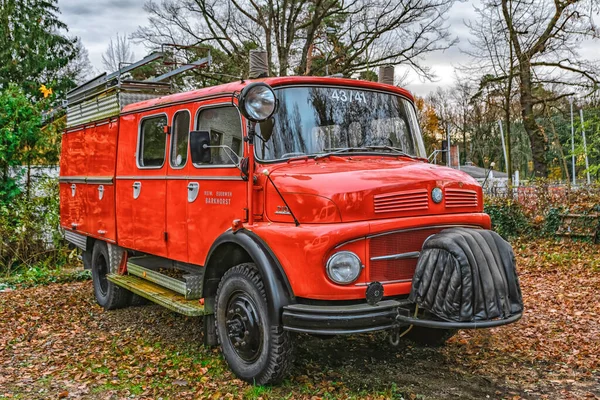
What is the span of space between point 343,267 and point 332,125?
1517 millimetres

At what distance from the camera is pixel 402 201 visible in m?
4.59

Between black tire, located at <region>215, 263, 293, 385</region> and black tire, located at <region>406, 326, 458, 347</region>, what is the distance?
5.94 ft

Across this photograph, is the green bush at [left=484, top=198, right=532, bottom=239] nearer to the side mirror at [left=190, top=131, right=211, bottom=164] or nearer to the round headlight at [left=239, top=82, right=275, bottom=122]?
the side mirror at [left=190, top=131, right=211, bottom=164]

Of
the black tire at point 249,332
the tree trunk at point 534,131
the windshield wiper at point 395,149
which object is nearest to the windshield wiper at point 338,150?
the windshield wiper at point 395,149

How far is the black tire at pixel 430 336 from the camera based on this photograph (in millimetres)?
5926

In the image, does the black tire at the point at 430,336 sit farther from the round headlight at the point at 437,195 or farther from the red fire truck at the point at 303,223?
the round headlight at the point at 437,195

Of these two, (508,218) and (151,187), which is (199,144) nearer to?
(151,187)

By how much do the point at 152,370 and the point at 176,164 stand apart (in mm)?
2165

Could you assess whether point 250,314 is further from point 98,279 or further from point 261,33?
point 261,33

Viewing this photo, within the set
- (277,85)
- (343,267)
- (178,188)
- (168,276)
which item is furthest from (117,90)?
(343,267)

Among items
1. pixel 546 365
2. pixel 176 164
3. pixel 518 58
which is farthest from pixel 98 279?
pixel 518 58

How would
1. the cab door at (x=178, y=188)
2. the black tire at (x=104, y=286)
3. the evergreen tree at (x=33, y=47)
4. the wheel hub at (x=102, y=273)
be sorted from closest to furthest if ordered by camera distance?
the cab door at (x=178, y=188) → the black tire at (x=104, y=286) → the wheel hub at (x=102, y=273) → the evergreen tree at (x=33, y=47)

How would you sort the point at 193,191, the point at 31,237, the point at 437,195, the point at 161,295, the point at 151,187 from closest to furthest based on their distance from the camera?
the point at 437,195, the point at 193,191, the point at 161,295, the point at 151,187, the point at 31,237

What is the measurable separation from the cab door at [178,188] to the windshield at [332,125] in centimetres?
131
